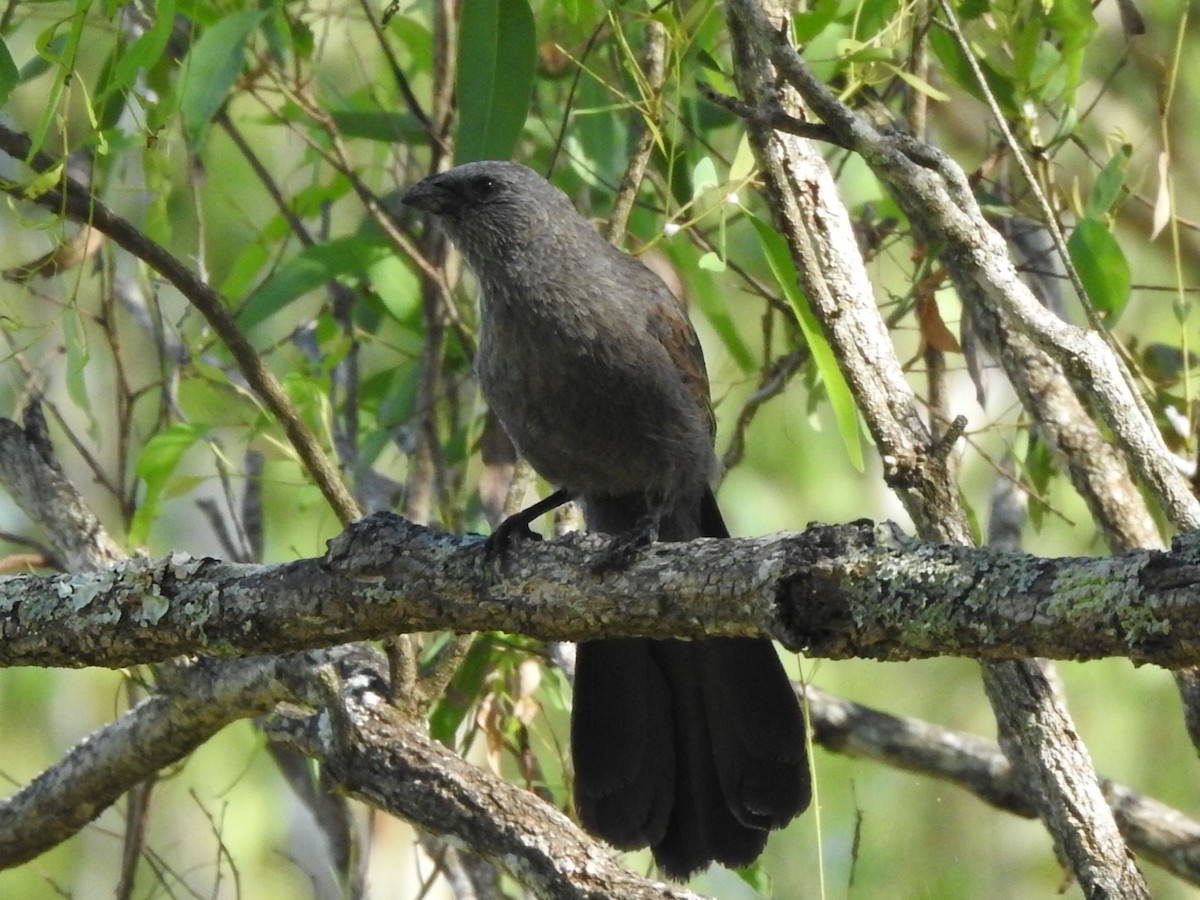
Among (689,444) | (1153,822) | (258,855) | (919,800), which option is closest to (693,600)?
(689,444)

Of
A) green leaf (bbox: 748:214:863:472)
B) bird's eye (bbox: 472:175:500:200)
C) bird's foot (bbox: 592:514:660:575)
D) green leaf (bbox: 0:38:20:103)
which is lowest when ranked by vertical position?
bird's foot (bbox: 592:514:660:575)

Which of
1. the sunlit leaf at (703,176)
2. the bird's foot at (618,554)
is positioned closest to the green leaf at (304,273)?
the sunlit leaf at (703,176)

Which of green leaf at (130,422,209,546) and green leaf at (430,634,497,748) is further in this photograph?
green leaf at (430,634,497,748)

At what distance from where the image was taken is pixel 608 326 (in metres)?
3.63

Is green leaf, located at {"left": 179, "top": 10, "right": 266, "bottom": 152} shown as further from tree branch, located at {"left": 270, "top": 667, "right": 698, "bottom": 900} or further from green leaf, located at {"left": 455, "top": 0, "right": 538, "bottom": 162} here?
tree branch, located at {"left": 270, "top": 667, "right": 698, "bottom": 900}

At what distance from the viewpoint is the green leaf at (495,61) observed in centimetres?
353

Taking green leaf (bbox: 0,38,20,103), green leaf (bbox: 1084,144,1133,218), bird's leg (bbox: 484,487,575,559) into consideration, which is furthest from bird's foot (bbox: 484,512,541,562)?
green leaf (bbox: 1084,144,1133,218)

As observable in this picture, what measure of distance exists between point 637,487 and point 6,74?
175cm

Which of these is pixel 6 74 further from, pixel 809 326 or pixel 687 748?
pixel 687 748

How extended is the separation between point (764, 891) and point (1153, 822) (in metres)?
1.12

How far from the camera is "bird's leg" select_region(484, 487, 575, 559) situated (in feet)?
8.72

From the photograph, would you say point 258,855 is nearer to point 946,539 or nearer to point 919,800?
point 919,800

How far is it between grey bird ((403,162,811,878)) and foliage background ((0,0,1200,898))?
250 millimetres

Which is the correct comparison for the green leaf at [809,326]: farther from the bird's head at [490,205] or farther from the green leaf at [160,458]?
the green leaf at [160,458]
